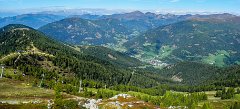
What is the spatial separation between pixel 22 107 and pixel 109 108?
138 feet

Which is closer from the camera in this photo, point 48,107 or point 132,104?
→ point 48,107

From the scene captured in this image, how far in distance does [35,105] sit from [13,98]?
1431 inches

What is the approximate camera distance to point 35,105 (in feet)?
553

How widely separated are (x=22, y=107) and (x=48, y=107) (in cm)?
1191

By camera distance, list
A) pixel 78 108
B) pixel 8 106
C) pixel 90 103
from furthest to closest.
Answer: pixel 90 103, pixel 78 108, pixel 8 106

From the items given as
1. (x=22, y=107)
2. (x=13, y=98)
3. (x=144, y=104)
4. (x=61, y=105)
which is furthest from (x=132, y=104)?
(x=13, y=98)

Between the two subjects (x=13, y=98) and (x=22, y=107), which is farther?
(x=13, y=98)

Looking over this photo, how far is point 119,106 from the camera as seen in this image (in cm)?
17838

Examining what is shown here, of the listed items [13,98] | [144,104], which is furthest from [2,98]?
[144,104]

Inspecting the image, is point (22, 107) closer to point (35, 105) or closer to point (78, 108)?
point (35, 105)

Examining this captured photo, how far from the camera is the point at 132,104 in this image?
18388cm

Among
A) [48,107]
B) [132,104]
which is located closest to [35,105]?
[48,107]

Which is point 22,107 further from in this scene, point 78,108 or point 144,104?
point 144,104

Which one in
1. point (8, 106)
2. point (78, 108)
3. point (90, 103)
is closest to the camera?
point (8, 106)
